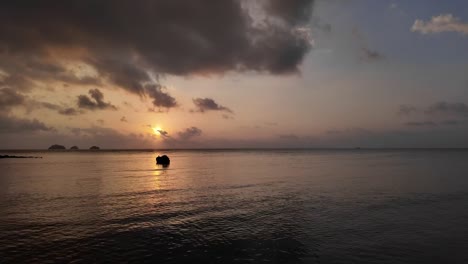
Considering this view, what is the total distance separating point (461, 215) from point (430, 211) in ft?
8.40

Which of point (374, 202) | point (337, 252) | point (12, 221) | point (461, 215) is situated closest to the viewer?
point (337, 252)

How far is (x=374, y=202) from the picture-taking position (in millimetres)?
36375

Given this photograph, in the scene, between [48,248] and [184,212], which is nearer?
[48,248]

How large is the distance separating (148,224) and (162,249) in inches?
274

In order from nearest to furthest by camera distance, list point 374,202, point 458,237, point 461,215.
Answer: point 458,237, point 461,215, point 374,202

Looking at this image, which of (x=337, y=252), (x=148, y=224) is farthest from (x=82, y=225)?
(x=337, y=252)

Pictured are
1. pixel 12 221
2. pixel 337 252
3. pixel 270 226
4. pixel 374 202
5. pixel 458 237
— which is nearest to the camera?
pixel 337 252

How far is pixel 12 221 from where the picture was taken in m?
27.5

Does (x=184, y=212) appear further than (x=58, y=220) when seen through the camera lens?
Yes

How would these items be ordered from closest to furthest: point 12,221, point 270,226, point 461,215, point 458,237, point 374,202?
point 458,237
point 270,226
point 12,221
point 461,215
point 374,202

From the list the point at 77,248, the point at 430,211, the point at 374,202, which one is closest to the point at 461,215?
the point at 430,211

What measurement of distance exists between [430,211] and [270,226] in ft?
57.9

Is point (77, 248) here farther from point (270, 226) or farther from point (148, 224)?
point (270, 226)

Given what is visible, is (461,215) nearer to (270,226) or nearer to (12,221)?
(270,226)
